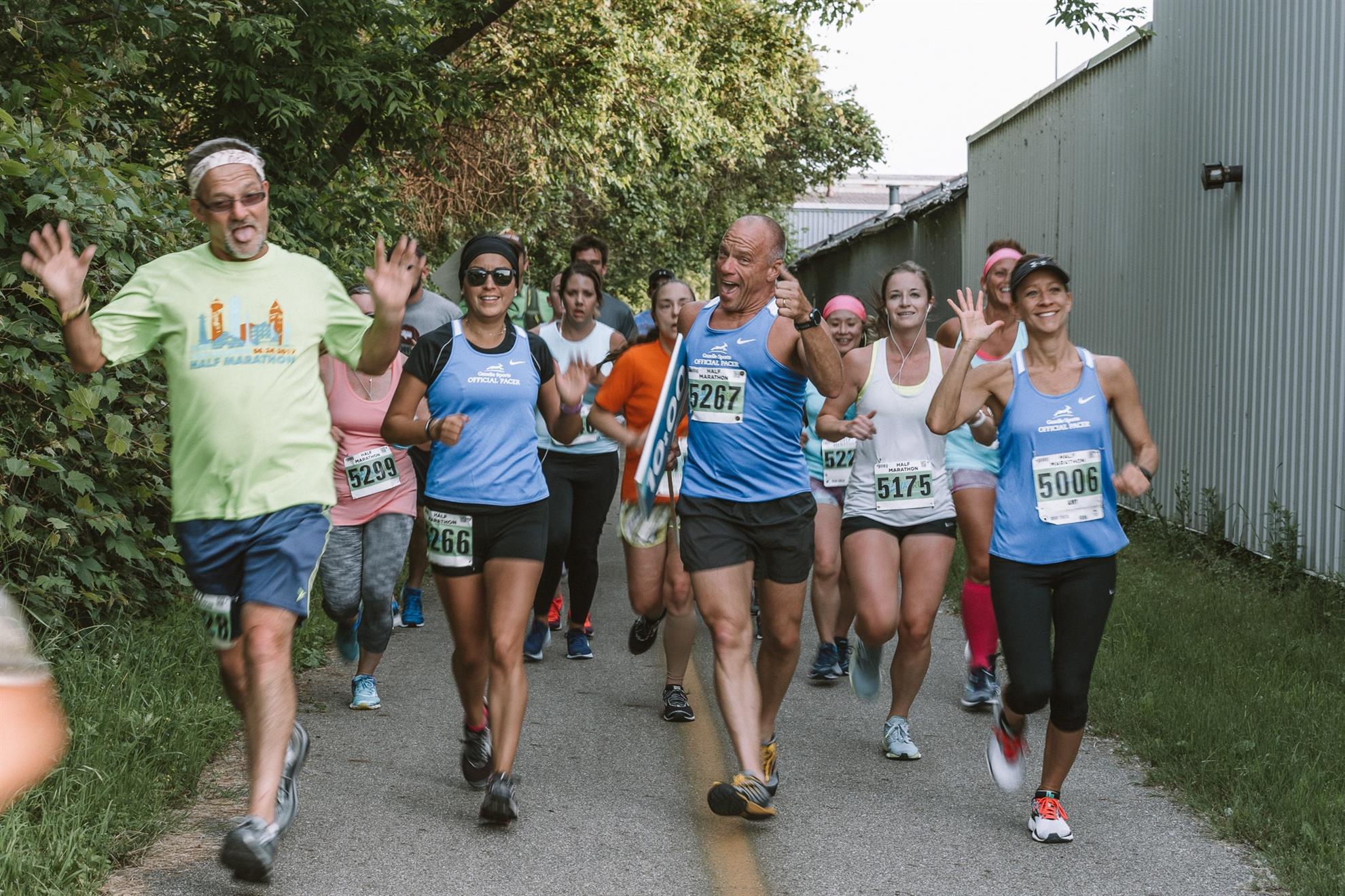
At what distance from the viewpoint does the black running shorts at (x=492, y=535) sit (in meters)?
5.89

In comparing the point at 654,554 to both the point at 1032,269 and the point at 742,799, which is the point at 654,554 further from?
the point at 1032,269

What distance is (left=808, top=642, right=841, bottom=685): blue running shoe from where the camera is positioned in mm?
8484

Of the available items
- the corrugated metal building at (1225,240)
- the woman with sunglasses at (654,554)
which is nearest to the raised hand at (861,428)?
the woman with sunglasses at (654,554)

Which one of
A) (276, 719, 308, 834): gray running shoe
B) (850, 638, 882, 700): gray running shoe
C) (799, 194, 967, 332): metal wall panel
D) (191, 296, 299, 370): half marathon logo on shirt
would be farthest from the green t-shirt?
(799, 194, 967, 332): metal wall panel

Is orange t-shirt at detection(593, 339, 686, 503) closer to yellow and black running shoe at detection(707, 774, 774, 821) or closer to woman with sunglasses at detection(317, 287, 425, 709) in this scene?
woman with sunglasses at detection(317, 287, 425, 709)

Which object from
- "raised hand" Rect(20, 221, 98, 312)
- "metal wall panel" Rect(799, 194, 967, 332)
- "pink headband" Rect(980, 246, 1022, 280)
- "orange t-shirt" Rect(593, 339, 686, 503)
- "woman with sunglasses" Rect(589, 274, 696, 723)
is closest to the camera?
"raised hand" Rect(20, 221, 98, 312)

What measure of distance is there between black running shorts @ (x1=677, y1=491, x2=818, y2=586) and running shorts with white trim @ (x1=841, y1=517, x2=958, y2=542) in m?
1.04

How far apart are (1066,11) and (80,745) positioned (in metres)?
9.23

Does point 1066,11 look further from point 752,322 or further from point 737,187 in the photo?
point 737,187

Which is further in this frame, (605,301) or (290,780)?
(605,301)

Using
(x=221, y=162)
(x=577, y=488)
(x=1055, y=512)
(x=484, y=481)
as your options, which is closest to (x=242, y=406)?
(x=221, y=162)

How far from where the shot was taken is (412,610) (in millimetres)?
10055

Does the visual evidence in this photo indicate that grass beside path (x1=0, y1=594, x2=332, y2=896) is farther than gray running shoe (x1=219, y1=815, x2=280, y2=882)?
Yes

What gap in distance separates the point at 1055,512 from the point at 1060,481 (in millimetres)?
113
